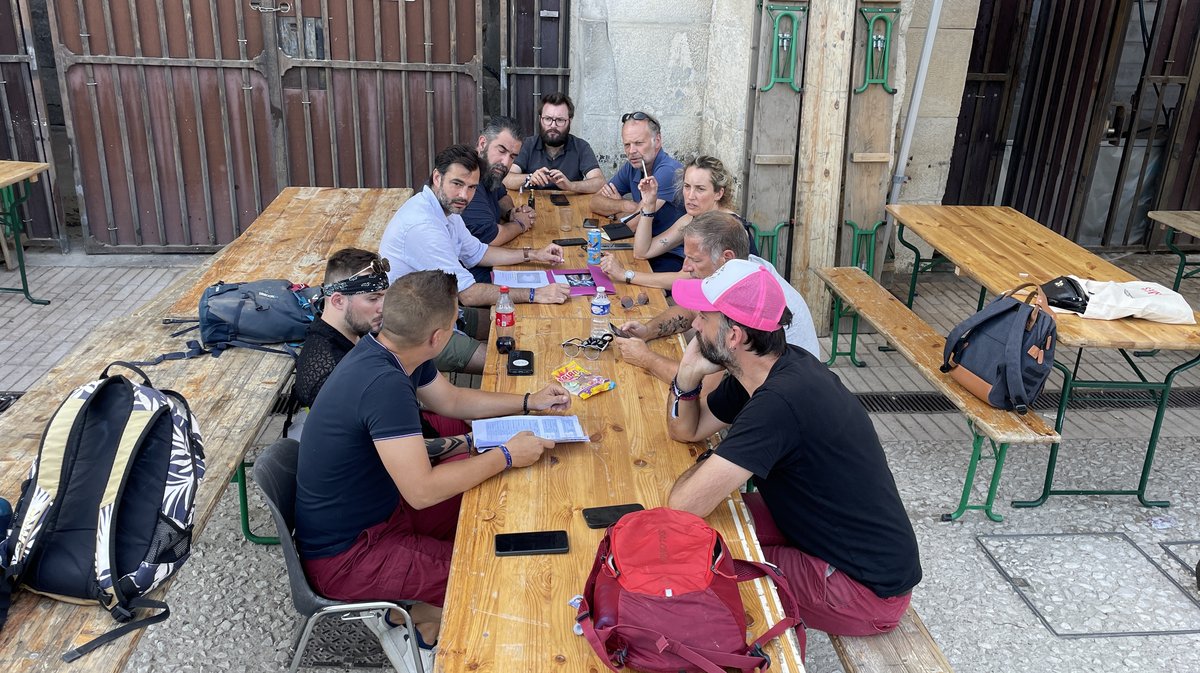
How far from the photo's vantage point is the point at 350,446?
9.42ft

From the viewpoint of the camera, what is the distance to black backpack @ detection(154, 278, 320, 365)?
4160mm

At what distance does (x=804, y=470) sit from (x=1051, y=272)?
3222mm

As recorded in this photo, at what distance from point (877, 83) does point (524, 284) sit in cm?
325

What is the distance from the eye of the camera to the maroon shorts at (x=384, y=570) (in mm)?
2982

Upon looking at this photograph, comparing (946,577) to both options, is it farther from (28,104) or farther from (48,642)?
(28,104)

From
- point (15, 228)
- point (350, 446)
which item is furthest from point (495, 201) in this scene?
point (15, 228)

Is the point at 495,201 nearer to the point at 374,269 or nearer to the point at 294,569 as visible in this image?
the point at 374,269

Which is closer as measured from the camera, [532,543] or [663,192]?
[532,543]

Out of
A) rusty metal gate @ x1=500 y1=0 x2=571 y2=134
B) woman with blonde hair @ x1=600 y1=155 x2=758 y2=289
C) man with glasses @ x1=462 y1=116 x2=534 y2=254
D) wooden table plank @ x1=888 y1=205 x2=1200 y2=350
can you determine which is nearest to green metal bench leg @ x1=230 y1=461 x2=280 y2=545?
man with glasses @ x1=462 y1=116 x2=534 y2=254

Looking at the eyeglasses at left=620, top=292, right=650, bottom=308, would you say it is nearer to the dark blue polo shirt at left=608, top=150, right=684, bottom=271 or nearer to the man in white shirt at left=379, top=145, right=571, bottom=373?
the man in white shirt at left=379, top=145, right=571, bottom=373

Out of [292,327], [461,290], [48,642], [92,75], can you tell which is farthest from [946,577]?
[92,75]

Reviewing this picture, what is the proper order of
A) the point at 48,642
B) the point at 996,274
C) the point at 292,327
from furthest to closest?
the point at 996,274
the point at 292,327
the point at 48,642

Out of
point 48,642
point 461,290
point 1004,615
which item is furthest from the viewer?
point 461,290

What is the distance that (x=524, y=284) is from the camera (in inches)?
187
